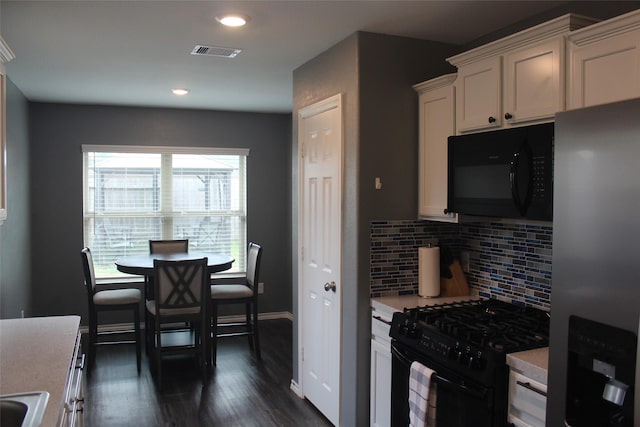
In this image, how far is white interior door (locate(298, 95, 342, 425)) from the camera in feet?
11.1

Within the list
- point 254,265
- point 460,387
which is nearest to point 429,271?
point 460,387

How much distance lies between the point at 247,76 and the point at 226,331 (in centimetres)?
293

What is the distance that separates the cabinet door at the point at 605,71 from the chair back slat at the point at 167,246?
13.9 ft

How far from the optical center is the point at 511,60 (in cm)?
250

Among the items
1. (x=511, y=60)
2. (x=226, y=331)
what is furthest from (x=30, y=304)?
(x=511, y=60)

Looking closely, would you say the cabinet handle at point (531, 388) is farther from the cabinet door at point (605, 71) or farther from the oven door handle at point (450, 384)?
the cabinet door at point (605, 71)

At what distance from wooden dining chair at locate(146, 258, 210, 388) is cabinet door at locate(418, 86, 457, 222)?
197 centimetres

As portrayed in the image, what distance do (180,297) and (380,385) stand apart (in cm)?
193

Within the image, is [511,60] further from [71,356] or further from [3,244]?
[3,244]

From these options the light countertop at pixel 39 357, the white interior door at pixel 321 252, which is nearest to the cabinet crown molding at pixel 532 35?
the white interior door at pixel 321 252

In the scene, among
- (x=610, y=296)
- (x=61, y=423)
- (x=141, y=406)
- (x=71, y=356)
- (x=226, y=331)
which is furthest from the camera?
(x=226, y=331)

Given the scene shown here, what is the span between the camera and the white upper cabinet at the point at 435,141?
296cm

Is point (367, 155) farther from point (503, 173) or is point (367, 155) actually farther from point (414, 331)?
point (414, 331)

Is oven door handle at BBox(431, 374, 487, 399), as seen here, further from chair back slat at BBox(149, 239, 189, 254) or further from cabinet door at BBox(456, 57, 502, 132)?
chair back slat at BBox(149, 239, 189, 254)
